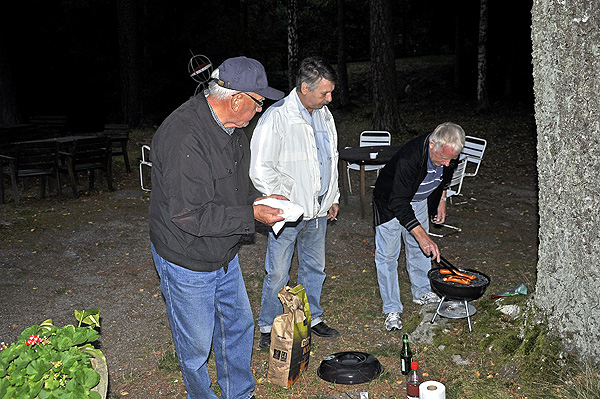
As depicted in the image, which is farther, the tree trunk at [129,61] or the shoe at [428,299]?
the tree trunk at [129,61]

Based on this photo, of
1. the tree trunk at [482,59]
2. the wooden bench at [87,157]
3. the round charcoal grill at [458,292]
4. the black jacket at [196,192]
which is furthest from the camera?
the tree trunk at [482,59]

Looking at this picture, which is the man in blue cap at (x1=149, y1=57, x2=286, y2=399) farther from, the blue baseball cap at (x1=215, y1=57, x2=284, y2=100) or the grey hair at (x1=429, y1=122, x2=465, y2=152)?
the grey hair at (x1=429, y1=122, x2=465, y2=152)

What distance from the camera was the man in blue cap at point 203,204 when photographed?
324 cm

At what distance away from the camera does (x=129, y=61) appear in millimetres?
20219

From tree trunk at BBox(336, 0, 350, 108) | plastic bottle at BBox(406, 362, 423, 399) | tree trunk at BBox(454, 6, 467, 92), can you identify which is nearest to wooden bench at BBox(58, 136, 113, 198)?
plastic bottle at BBox(406, 362, 423, 399)

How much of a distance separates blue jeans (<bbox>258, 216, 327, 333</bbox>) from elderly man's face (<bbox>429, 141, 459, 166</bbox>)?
3.27 feet

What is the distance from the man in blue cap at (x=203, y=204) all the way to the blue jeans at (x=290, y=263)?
106 cm

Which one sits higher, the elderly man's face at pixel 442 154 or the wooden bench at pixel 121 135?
the elderly man's face at pixel 442 154

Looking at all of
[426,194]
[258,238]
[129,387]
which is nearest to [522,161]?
[258,238]

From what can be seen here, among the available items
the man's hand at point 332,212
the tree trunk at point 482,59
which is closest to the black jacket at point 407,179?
the man's hand at point 332,212

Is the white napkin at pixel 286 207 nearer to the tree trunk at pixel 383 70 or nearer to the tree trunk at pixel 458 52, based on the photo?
the tree trunk at pixel 383 70

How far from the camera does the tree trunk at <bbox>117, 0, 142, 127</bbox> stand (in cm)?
1992

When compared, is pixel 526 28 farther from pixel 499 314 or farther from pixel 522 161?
pixel 499 314

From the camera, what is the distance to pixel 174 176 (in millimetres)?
3205
